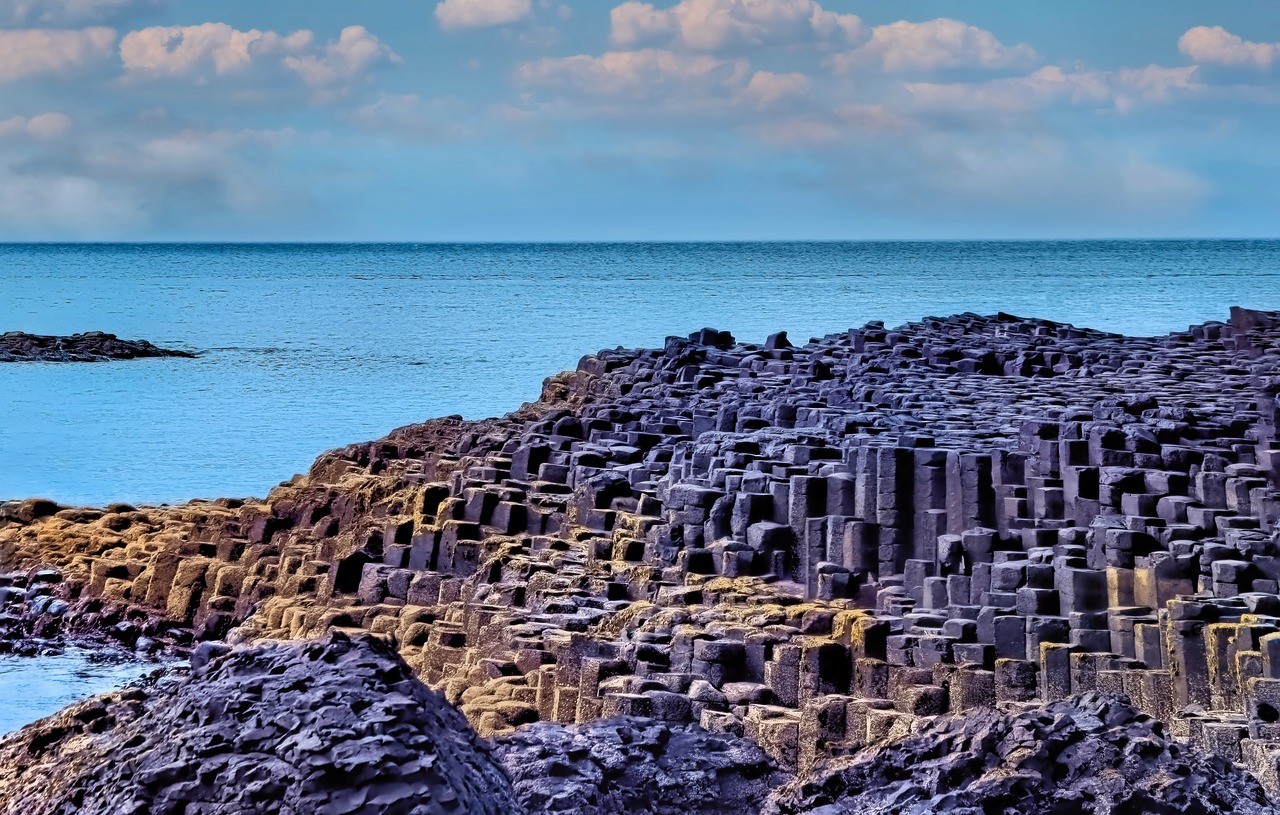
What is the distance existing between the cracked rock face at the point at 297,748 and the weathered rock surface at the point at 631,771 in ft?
5.64

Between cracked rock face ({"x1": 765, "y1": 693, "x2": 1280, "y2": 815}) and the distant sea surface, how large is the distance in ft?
109

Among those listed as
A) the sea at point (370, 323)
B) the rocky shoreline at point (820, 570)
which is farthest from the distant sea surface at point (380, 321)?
the rocky shoreline at point (820, 570)

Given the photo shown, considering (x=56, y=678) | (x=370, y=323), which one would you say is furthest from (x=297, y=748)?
(x=370, y=323)

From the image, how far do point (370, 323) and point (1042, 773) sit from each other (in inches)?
3374

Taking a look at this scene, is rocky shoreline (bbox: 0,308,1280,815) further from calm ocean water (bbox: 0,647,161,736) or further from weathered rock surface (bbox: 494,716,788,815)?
calm ocean water (bbox: 0,647,161,736)

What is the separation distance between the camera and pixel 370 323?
298 feet

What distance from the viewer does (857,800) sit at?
6883mm

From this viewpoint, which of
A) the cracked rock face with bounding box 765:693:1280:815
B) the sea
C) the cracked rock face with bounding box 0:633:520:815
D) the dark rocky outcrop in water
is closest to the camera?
the cracked rock face with bounding box 0:633:520:815

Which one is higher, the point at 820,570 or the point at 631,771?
the point at 631,771

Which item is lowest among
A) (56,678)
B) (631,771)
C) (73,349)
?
(56,678)

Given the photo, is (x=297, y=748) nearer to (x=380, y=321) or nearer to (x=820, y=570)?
(x=820, y=570)

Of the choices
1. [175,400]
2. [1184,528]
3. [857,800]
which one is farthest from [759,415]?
[175,400]

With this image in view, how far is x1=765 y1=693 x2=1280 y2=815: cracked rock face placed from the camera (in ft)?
21.2

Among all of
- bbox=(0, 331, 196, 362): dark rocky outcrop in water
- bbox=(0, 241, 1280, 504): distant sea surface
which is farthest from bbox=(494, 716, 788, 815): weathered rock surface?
bbox=(0, 331, 196, 362): dark rocky outcrop in water
